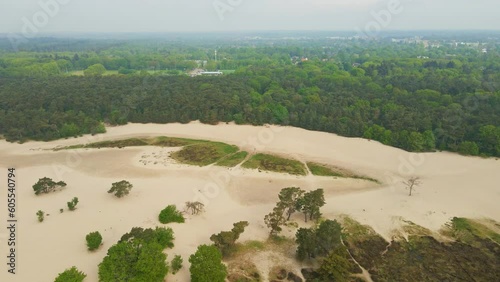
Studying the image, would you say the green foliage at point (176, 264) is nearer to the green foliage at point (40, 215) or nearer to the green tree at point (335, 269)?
the green tree at point (335, 269)

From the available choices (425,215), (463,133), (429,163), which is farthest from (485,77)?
(425,215)

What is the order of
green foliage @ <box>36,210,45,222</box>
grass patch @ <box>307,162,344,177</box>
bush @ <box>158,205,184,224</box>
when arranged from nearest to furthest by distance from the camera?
1. bush @ <box>158,205,184,224</box>
2. green foliage @ <box>36,210,45,222</box>
3. grass patch @ <box>307,162,344,177</box>

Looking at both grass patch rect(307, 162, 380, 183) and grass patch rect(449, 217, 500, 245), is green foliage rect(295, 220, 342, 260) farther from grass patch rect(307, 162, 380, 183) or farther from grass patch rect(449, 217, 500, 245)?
grass patch rect(307, 162, 380, 183)

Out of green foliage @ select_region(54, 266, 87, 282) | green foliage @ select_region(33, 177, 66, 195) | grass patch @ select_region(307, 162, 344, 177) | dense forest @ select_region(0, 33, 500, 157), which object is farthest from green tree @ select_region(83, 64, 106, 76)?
green foliage @ select_region(54, 266, 87, 282)

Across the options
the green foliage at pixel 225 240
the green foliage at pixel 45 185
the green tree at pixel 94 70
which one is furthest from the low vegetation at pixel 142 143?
the green tree at pixel 94 70

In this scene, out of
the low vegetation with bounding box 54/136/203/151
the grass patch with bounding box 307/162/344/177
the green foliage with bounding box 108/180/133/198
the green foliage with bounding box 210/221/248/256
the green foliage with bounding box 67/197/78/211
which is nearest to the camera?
the green foliage with bounding box 210/221/248/256

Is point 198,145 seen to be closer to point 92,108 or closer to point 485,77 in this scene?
point 92,108

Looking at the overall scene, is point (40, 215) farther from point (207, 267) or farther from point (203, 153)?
point (203, 153)
